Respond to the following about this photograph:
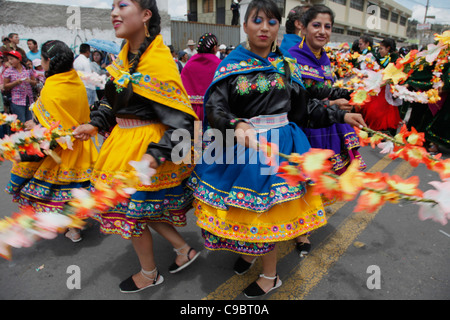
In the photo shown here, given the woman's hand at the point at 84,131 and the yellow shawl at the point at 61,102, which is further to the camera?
the yellow shawl at the point at 61,102

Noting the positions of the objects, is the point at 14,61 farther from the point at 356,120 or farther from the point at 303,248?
the point at 356,120

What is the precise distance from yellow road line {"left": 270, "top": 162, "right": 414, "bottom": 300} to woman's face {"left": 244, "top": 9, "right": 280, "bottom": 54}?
1.68 meters

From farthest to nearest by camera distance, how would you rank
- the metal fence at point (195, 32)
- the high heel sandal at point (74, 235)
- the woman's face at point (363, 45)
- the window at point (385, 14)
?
the window at point (385, 14) → the metal fence at point (195, 32) → the woman's face at point (363, 45) → the high heel sandal at point (74, 235)

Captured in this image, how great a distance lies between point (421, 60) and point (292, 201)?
1.43m

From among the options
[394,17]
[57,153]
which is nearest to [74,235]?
[57,153]

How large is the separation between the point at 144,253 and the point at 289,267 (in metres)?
1.16

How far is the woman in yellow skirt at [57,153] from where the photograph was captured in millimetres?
2582

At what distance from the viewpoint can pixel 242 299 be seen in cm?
221

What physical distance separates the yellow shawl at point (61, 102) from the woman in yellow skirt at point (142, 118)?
2.19ft

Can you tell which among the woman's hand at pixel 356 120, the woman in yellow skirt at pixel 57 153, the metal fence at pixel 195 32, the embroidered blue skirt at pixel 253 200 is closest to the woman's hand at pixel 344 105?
the woman's hand at pixel 356 120

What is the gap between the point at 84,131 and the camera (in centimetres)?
207

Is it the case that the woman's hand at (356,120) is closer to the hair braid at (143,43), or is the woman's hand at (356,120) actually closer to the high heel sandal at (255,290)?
the high heel sandal at (255,290)

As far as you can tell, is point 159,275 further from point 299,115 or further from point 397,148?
point 397,148
